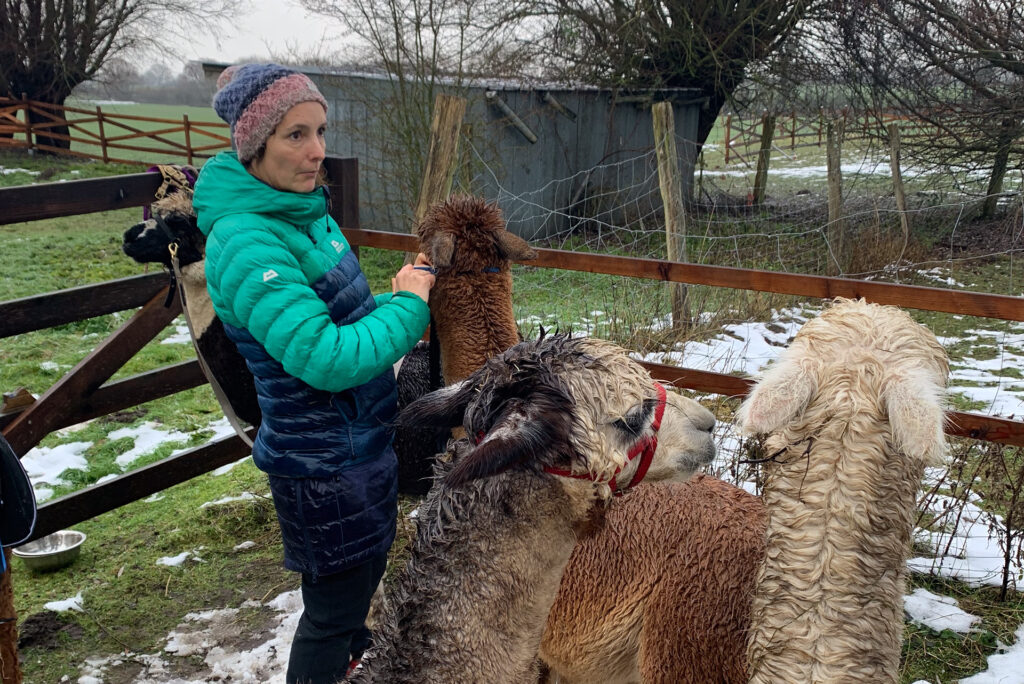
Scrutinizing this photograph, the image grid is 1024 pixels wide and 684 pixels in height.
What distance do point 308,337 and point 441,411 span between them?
0.47 metres

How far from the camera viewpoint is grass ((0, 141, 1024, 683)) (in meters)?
3.47

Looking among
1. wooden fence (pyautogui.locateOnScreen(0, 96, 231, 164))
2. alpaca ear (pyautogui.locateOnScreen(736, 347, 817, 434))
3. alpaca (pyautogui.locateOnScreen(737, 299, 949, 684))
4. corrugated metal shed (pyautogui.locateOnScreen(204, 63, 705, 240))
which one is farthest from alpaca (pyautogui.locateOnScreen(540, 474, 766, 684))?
wooden fence (pyautogui.locateOnScreen(0, 96, 231, 164))

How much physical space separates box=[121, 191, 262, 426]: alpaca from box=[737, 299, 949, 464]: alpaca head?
2349 mm

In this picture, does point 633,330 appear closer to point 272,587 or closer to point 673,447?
point 272,587

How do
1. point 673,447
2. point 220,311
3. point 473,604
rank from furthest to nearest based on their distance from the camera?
1. point 220,311
2. point 673,447
3. point 473,604

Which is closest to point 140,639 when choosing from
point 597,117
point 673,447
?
point 673,447

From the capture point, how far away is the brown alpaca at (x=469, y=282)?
314 centimetres

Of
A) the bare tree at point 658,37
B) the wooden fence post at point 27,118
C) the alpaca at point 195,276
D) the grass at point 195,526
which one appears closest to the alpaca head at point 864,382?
the grass at point 195,526

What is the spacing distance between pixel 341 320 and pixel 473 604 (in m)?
1.00

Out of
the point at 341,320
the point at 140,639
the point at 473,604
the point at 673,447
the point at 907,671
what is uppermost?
the point at 341,320

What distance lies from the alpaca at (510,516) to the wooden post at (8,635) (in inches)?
68.0

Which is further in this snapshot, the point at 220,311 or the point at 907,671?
the point at 907,671

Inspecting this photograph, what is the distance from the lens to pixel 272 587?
4066mm

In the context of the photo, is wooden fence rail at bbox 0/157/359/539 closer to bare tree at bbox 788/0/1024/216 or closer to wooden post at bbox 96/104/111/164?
bare tree at bbox 788/0/1024/216
